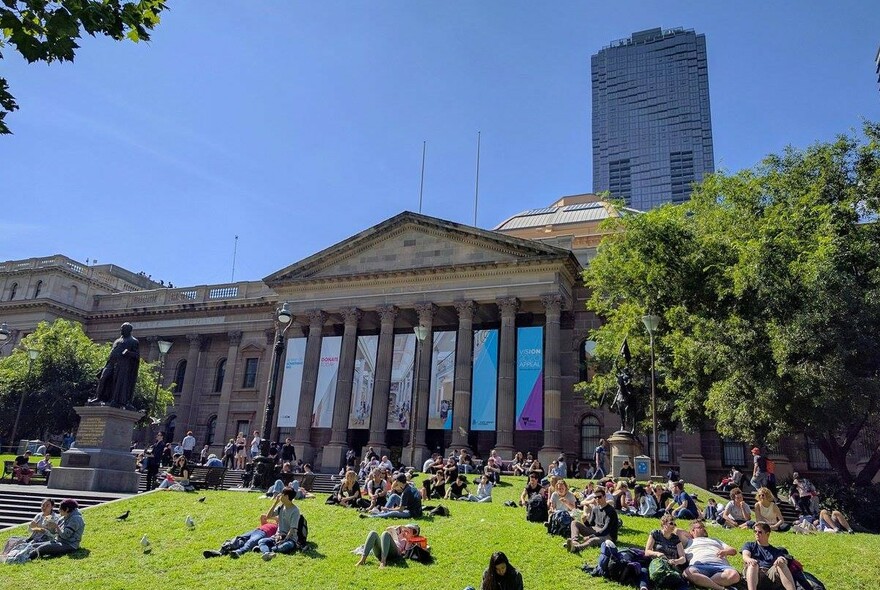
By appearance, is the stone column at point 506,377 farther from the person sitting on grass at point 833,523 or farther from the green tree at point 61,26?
the green tree at point 61,26

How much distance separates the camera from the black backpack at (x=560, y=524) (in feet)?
43.7

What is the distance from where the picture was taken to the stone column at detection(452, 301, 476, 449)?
3362 cm

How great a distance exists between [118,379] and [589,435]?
82.5ft

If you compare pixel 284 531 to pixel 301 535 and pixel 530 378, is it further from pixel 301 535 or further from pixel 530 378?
pixel 530 378

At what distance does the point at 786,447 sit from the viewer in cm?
3150

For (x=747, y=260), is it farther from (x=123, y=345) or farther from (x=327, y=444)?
(x=327, y=444)

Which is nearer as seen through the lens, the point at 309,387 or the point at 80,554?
the point at 80,554

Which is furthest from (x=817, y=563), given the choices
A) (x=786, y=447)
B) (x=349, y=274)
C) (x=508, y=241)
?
(x=349, y=274)

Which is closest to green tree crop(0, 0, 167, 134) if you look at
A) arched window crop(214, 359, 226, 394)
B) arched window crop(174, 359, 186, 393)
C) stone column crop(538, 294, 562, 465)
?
stone column crop(538, 294, 562, 465)

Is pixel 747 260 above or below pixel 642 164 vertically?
below

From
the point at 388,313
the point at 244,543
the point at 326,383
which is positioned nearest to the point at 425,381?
the point at 388,313

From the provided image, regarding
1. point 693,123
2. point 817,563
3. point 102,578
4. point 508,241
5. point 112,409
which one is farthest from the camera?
point 693,123

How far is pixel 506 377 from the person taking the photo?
34062 millimetres

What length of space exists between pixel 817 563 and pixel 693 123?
13032 centimetres
